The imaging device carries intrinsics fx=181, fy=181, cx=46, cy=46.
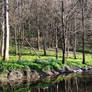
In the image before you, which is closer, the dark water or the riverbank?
the dark water

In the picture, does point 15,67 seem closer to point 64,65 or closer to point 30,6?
point 64,65

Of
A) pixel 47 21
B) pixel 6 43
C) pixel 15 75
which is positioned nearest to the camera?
pixel 15 75

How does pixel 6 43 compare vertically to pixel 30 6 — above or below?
below

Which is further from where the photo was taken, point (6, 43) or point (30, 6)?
point (30, 6)

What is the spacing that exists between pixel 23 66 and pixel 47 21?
2266 centimetres

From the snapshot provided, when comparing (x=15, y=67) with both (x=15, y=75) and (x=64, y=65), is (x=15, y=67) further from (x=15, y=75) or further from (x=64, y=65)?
(x=64, y=65)

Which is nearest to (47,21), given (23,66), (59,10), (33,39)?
(59,10)

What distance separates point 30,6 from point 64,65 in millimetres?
25815

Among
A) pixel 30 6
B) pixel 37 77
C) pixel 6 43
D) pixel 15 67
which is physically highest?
pixel 30 6

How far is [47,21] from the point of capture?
37125mm

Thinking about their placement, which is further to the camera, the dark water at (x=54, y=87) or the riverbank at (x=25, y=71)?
the riverbank at (x=25, y=71)

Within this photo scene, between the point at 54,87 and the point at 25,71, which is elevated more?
the point at 25,71

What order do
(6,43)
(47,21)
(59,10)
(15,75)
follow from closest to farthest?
(15,75)
(6,43)
(59,10)
(47,21)

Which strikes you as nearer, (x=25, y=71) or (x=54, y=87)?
(x=54, y=87)
